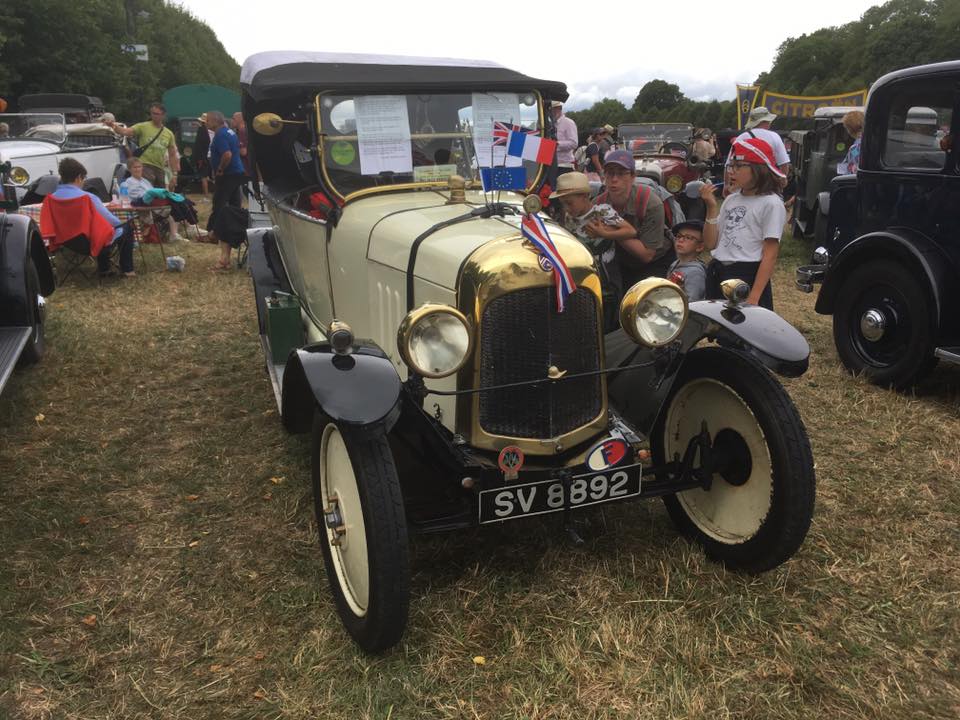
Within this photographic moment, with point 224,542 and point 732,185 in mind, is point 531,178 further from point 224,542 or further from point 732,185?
point 224,542

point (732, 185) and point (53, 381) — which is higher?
point (732, 185)

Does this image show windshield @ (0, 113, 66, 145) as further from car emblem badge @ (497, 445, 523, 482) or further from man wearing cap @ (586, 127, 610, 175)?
car emblem badge @ (497, 445, 523, 482)

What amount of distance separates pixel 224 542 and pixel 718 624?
2009 millimetres

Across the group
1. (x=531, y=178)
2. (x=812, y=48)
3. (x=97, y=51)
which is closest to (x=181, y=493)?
(x=531, y=178)

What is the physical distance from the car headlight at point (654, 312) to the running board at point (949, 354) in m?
2.34

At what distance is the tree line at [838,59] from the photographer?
1403 inches

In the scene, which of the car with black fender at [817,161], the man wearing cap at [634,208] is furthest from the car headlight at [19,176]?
the car with black fender at [817,161]

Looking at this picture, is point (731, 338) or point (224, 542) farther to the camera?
point (224, 542)

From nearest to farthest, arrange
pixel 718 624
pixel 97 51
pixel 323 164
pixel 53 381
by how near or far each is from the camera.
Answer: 1. pixel 718 624
2. pixel 323 164
3. pixel 53 381
4. pixel 97 51

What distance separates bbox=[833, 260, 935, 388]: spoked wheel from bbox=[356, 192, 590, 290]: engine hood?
2.68 metres

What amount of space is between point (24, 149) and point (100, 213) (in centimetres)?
309

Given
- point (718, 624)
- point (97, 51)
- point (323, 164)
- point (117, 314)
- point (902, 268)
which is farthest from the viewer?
point (97, 51)

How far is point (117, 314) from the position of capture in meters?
6.34

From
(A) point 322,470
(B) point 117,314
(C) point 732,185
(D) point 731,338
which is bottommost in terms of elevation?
(B) point 117,314
